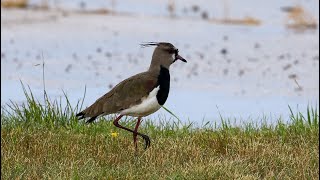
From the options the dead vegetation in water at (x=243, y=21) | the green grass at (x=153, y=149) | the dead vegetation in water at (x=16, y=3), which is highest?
the green grass at (x=153, y=149)

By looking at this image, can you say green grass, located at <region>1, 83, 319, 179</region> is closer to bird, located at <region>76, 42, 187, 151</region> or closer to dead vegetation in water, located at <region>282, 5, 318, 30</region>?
bird, located at <region>76, 42, 187, 151</region>

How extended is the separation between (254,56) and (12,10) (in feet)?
20.1

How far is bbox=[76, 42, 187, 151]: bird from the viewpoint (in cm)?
884

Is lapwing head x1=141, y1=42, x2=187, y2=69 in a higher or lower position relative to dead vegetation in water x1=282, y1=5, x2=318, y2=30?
higher

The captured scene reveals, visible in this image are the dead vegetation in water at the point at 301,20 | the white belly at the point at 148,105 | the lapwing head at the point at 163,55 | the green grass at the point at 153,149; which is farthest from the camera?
the dead vegetation in water at the point at 301,20

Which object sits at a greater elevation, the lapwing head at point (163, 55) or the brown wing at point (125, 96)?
the lapwing head at point (163, 55)

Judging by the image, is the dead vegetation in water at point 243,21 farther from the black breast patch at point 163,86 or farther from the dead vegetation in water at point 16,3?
the black breast patch at point 163,86

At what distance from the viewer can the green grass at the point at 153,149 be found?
840 cm

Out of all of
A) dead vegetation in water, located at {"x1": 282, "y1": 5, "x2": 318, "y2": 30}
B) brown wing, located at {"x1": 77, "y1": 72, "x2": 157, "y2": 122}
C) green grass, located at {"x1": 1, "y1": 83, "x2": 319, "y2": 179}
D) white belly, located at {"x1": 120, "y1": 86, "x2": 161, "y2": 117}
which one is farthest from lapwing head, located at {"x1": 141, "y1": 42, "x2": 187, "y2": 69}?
dead vegetation in water, located at {"x1": 282, "y1": 5, "x2": 318, "y2": 30}

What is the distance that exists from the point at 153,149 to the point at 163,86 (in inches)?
26.8

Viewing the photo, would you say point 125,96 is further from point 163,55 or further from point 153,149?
point 153,149

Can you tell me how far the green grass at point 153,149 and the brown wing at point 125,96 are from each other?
0.39 metres

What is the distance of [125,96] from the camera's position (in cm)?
895

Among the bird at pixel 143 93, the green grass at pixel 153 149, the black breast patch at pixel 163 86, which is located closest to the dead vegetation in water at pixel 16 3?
the green grass at pixel 153 149
